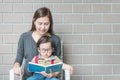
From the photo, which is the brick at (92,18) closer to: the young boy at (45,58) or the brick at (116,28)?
the brick at (116,28)

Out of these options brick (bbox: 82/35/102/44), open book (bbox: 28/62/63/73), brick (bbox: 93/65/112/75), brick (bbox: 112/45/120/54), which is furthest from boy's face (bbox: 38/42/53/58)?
brick (bbox: 112/45/120/54)

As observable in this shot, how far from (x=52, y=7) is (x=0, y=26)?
0.60 m

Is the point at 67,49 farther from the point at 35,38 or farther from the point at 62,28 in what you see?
the point at 35,38

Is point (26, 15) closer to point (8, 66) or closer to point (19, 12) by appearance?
point (19, 12)

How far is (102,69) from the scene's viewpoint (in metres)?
3.15

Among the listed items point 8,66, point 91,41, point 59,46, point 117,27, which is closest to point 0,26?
point 8,66

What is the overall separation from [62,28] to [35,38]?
1.52ft

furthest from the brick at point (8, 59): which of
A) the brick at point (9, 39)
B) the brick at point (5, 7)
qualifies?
the brick at point (5, 7)

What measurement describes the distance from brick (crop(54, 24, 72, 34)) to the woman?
1.05 feet

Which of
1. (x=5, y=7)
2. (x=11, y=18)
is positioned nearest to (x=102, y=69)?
(x=11, y=18)

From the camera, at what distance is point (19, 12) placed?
3045 mm

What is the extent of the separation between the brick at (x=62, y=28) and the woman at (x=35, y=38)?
0.32m

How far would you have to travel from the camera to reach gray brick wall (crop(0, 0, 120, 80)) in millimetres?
3047

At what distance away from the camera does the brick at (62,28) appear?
3.07 meters
